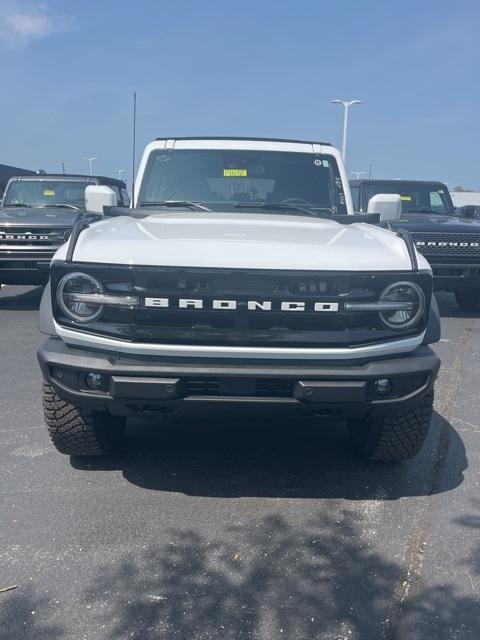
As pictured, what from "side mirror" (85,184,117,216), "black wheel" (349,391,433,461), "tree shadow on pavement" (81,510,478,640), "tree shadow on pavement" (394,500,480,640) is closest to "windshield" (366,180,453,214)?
"side mirror" (85,184,117,216)

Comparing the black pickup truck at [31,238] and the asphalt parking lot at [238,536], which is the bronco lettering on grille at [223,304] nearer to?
the asphalt parking lot at [238,536]

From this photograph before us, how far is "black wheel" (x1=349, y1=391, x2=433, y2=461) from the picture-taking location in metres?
3.37

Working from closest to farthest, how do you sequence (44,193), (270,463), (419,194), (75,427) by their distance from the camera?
(75,427), (270,463), (44,193), (419,194)

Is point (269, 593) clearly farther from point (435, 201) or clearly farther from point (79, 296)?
point (435, 201)

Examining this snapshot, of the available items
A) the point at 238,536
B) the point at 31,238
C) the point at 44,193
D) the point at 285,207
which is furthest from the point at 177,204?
the point at 44,193

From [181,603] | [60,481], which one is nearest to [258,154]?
[60,481]

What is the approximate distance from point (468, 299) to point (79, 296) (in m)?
7.24

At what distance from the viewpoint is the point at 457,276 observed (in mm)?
8078

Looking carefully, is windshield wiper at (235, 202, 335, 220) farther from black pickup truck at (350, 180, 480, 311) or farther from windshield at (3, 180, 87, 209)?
windshield at (3, 180, 87, 209)

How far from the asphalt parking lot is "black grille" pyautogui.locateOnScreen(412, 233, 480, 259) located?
4.00 meters

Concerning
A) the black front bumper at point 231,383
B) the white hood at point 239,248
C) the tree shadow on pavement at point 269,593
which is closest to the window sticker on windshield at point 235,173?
the white hood at point 239,248

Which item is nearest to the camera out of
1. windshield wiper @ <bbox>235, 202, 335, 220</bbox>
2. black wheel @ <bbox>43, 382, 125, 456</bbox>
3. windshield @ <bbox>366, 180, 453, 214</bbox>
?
black wheel @ <bbox>43, 382, 125, 456</bbox>

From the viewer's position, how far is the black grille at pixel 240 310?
2896mm

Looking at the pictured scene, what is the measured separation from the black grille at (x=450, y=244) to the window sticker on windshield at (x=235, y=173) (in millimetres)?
3885
